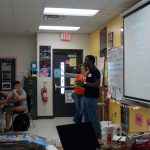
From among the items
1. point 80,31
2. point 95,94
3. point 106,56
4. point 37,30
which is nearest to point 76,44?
point 80,31

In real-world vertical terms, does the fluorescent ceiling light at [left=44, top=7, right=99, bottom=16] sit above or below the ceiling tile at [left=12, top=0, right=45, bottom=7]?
above

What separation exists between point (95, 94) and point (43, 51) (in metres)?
3.84

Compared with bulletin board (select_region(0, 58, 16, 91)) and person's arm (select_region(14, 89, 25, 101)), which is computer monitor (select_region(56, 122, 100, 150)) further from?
bulletin board (select_region(0, 58, 16, 91))

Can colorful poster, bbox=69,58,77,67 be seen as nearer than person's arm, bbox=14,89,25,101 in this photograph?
No

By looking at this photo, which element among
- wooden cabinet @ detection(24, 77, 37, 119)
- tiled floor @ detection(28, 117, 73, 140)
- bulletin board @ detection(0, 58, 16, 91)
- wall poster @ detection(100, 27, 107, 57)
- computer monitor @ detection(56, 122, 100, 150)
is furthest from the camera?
bulletin board @ detection(0, 58, 16, 91)

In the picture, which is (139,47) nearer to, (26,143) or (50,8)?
(50,8)

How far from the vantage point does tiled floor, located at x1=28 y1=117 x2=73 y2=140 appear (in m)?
6.35

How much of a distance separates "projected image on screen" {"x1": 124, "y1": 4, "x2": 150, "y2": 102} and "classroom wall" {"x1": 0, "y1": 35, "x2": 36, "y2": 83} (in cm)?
416

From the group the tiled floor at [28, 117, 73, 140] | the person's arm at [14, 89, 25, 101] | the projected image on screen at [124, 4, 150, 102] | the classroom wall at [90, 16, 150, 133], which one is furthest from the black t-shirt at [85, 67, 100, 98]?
the person's arm at [14, 89, 25, 101]

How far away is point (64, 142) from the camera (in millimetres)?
1668

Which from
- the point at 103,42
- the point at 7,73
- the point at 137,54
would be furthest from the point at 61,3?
the point at 7,73

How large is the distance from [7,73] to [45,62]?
121 cm

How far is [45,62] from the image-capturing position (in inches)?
340

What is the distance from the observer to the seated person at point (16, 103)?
6492mm
